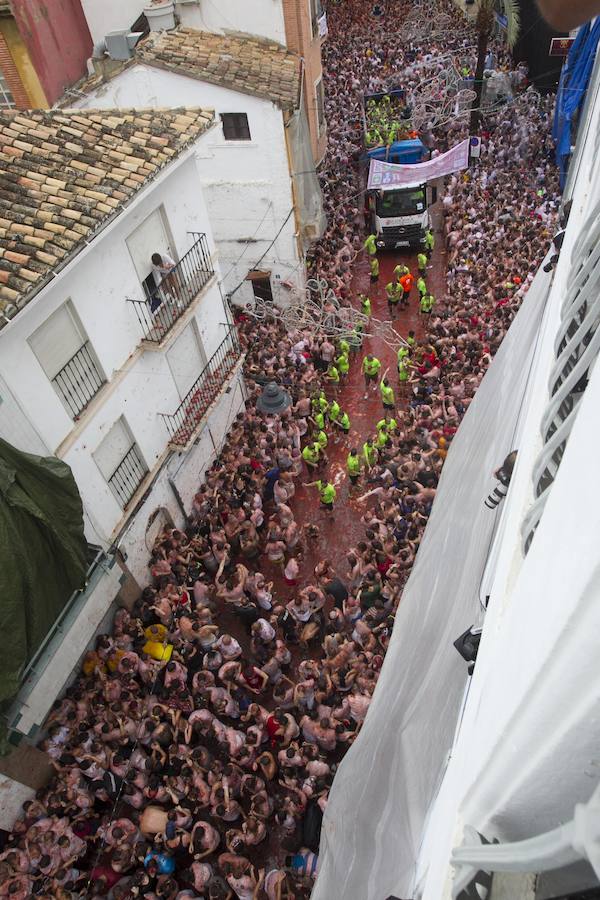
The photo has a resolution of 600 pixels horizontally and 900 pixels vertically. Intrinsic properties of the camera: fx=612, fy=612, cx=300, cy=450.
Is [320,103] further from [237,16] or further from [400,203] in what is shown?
[237,16]

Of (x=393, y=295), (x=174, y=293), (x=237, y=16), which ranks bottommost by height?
(x=393, y=295)

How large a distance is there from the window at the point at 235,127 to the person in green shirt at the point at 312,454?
8.59 meters

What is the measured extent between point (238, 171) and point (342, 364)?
6.18m

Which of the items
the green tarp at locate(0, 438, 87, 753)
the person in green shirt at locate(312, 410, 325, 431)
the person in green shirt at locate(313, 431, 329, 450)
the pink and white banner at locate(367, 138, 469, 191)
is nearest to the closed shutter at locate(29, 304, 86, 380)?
→ the green tarp at locate(0, 438, 87, 753)

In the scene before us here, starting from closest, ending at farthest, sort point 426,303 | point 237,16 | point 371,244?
point 237,16
point 426,303
point 371,244

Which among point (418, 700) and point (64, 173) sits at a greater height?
point (64, 173)

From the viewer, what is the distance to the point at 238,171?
16859 mm

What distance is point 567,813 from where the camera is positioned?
5.17 feet

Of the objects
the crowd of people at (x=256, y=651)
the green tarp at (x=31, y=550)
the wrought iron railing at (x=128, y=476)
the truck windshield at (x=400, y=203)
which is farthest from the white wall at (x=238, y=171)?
the green tarp at (x=31, y=550)

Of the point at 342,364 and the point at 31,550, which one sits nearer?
the point at 31,550

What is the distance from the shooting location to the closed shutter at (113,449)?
1038cm

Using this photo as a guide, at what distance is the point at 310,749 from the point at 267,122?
14.5m

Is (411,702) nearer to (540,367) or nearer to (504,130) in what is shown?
(540,367)

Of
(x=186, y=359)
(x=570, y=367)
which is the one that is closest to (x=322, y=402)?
(x=186, y=359)
